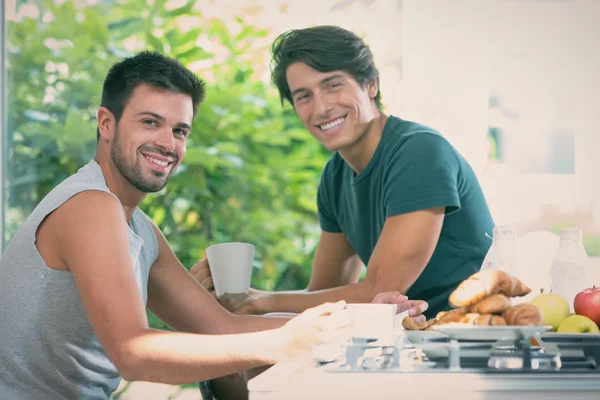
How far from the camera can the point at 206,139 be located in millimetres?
3666

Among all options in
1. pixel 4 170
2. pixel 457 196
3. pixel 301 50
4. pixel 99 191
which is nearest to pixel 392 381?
pixel 99 191

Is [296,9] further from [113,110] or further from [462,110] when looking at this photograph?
[113,110]

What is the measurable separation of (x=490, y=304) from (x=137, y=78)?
1.04 m

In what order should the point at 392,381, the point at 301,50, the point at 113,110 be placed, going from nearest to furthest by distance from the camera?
the point at 392,381 → the point at 113,110 → the point at 301,50

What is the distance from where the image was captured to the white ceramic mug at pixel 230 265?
199 cm

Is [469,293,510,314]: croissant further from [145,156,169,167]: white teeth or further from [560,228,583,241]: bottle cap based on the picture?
[145,156,169,167]: white teeth

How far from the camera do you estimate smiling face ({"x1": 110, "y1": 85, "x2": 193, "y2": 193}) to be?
69.5 inches

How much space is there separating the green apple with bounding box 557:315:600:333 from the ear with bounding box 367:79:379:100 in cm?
142

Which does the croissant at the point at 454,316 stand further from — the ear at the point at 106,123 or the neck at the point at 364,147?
the neck at the point at 364,147

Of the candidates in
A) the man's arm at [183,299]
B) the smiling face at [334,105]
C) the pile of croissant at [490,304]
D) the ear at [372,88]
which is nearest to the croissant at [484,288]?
the pile of croissant at [490,304]

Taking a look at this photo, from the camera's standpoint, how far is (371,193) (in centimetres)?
239

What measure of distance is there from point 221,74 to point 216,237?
763 mm

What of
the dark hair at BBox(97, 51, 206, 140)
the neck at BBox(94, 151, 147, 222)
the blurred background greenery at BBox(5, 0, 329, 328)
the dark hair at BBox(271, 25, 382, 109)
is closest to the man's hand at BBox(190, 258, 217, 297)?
the neck at BBox(94, 151, 147, 222)

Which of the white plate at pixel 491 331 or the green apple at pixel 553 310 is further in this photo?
the green apple at pixel 553 310
